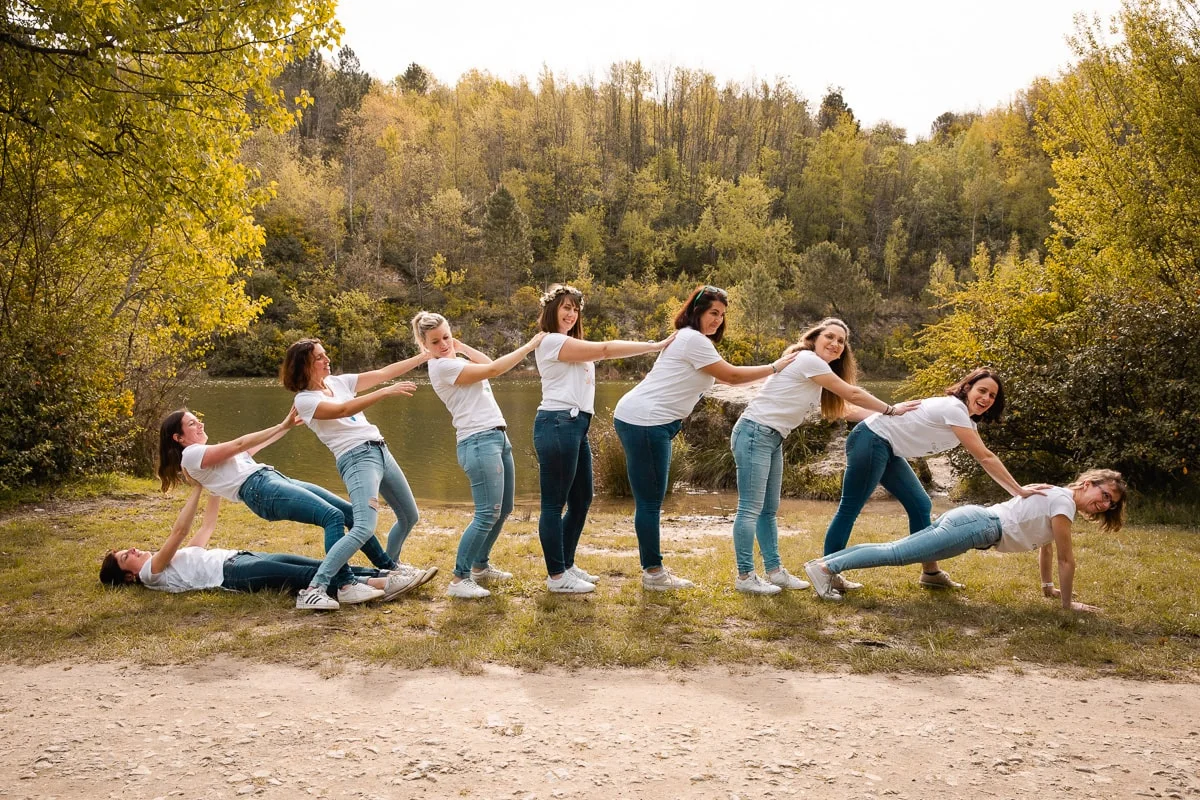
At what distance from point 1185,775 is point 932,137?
100586 millimetres

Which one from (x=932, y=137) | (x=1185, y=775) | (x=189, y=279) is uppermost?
(x=932, y=137)

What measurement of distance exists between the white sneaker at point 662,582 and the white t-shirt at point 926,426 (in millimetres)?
1832

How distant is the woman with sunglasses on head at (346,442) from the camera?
5852 mm

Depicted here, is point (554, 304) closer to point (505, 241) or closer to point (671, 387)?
point (671, 387)

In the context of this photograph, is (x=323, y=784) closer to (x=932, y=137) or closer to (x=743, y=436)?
(x=743, y=436)

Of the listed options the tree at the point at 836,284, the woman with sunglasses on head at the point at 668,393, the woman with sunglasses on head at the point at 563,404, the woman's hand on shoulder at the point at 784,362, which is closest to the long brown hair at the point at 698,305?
the woman with sunglasses on head at the point at 668,393

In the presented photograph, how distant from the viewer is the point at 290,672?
185 inches

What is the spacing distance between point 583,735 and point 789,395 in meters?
3.11

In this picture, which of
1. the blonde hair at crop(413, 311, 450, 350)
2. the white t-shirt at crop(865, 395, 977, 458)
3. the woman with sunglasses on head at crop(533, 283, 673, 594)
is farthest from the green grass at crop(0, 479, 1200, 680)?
the blonde hair at crop(413, 311, 450, 350)

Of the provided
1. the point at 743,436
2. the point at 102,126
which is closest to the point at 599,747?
the point at 743,436

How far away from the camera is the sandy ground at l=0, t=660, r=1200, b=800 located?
11.3 ft

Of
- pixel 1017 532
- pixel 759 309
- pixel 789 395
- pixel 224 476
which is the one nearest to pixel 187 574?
pixel 224 476

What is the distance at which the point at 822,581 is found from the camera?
6051 millimetres

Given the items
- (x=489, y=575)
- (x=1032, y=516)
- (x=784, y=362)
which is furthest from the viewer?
(x=489, y=575)
